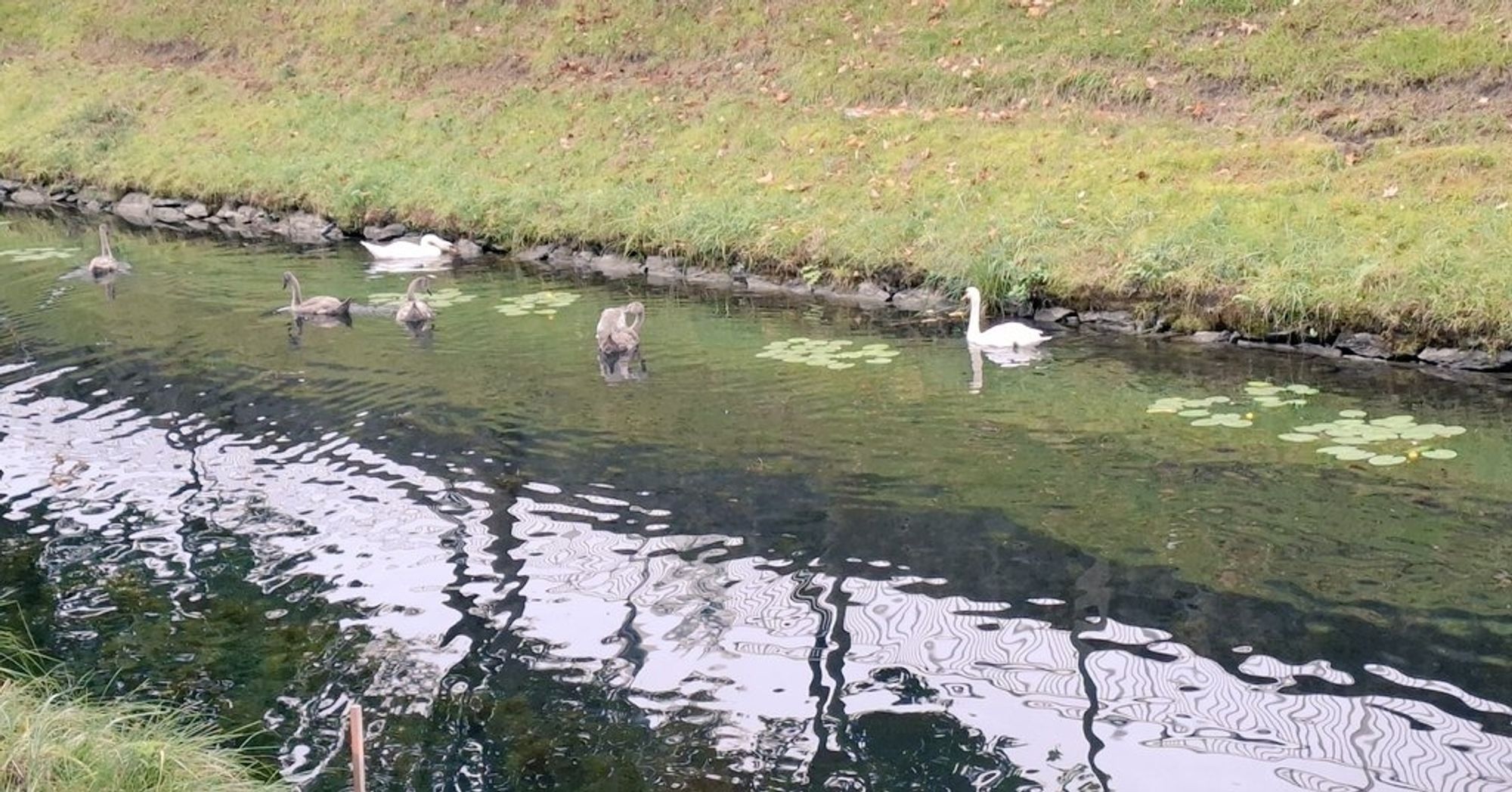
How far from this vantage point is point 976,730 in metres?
7.32

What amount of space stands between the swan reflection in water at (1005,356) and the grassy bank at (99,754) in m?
8.96

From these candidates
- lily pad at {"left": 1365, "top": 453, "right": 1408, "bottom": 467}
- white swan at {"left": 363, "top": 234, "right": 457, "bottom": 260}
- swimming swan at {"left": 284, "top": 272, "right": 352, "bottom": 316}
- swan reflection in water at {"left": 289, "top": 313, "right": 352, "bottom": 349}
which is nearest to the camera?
lily pad at {"left": 1365, "top": 453, "right": 1408, "bottom": 467}

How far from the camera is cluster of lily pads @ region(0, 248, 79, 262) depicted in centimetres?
2234

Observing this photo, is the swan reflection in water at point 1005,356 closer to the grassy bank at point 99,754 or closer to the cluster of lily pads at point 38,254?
the grassy bank at point 99,754

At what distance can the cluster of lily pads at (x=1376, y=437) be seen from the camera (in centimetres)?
1099

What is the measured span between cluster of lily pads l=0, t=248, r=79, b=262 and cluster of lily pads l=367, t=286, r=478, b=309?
664cm

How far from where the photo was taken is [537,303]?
59.6ft

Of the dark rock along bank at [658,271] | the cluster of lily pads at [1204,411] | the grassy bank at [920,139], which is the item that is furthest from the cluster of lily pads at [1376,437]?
the grassy bank at [920,139]

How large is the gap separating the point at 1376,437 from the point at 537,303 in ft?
33.4

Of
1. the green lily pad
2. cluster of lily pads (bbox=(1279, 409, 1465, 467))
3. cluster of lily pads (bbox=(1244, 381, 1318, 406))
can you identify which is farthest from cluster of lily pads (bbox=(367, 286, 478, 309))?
the green lily pad

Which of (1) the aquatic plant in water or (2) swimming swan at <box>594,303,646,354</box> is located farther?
(2) swimming swan at <box>594,303,646,354</box>

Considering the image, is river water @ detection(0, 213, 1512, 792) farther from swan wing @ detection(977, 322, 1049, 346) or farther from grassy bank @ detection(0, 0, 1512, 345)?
grassy bank @ detection(0, 0, 1512, 345)

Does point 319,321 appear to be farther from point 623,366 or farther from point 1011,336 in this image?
point 1011,336

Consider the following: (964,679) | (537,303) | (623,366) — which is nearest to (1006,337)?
(623,366)
